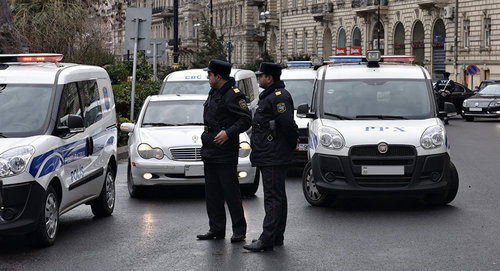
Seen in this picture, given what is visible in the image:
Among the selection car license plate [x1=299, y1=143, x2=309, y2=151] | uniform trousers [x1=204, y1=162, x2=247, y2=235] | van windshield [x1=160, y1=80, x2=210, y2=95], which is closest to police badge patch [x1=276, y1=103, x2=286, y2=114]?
uniform trousers [x1=204, y1=162, x2=247, y2=235]

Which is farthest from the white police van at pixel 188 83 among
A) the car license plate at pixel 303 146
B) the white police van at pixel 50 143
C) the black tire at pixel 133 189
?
the white police van at pixel 50 143

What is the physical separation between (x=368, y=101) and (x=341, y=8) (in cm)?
6447

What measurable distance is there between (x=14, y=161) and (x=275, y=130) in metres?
2.40

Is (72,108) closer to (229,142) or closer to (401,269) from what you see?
(229,142)

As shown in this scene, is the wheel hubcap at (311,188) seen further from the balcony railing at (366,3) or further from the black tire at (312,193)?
the balcony railing at (366,3)

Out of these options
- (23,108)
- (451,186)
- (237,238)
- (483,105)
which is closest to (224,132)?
(237,238)

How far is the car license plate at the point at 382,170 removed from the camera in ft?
38.7

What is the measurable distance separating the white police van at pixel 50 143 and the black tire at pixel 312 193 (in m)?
2.47

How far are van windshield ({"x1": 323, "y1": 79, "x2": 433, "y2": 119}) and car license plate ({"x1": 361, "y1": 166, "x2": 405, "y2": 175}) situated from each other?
3.33 ft

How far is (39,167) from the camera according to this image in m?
9.08

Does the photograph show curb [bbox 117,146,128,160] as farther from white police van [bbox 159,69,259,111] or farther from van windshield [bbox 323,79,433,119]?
van windshield [bbox 323,79,433,119]

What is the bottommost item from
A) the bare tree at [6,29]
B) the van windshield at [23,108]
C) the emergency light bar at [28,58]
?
the van windshield at [23,108]

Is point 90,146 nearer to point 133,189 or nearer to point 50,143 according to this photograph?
point 50,143

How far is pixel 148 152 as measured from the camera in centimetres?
1330
